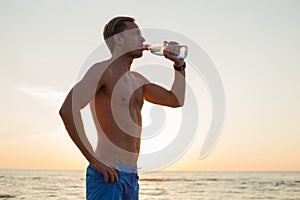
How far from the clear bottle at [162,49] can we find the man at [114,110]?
0.08 ft

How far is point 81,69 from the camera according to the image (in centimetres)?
283

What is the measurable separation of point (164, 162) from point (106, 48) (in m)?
0.75

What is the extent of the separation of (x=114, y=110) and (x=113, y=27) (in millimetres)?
480

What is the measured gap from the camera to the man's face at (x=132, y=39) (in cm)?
296

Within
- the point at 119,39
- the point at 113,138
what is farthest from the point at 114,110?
the point at 119,39

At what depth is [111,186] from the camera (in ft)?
9.04

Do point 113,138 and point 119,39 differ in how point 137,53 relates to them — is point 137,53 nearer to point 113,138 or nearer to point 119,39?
point 119,39

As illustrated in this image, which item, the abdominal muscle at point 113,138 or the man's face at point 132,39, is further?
the man's face at point 132,39

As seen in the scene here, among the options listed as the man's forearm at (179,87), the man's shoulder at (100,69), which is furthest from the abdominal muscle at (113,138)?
the man's forearm at (179,87)

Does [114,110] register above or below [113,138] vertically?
above

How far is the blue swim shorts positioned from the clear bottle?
2.27 ft

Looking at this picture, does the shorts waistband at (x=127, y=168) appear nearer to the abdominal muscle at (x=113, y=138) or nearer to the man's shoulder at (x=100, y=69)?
the abdominal muscle at (x=113, y=138)

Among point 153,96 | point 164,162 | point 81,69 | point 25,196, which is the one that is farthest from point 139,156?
point 25,196

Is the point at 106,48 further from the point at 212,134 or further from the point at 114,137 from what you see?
the point at 212,134
